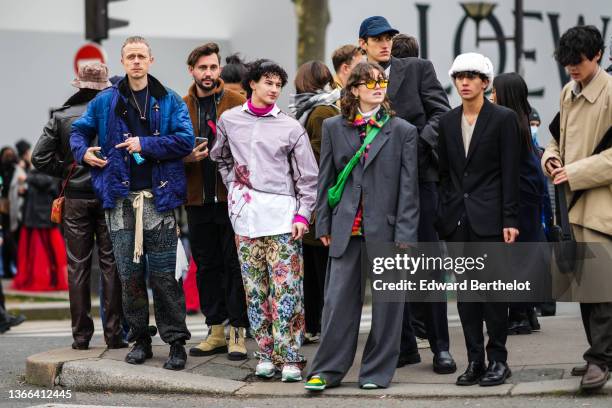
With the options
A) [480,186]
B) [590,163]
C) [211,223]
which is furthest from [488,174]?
[211,223]

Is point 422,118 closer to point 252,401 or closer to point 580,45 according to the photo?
point 580,45

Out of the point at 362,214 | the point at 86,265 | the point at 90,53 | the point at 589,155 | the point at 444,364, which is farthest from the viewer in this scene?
the point at 90,53

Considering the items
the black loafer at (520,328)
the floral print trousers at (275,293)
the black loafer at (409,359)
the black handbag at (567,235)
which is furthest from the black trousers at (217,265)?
the black handbag at (567,235)

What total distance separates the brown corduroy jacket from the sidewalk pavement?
1067 mm

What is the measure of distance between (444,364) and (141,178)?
2.20 metres

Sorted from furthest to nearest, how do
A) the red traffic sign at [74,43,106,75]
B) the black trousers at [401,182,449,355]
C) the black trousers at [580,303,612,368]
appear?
the red traffic sign at [74,43,106,75] < the black trousers at [401,182,449,355] < the black trousers at [580,303,612,368]

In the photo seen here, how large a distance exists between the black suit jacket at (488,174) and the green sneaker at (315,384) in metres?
1.11

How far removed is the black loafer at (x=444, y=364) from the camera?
24.5 feet

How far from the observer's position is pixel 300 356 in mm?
7637

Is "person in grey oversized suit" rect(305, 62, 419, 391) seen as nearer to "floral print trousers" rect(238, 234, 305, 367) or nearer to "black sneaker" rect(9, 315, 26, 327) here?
"floral print trousers" rect(238, 234, 305, 367)

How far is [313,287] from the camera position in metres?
8.85

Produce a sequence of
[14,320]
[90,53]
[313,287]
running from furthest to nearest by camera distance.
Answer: [90,53] < [14,320] < [313,287]

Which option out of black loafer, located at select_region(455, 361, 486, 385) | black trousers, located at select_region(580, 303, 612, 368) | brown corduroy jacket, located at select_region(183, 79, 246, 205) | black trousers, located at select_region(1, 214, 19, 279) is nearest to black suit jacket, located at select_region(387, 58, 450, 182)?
brown corduroy jacket, located at select_region(183, 79, 246, 205)

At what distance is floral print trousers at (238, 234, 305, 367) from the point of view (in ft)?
24.7
